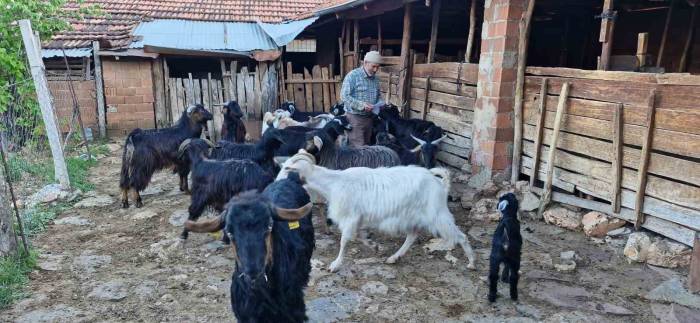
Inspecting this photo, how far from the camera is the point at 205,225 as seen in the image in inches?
96.0

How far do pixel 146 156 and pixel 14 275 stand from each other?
2.27 meters

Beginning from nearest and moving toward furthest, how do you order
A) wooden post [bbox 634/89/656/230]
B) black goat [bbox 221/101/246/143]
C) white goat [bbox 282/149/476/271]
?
1. white goat [bbox 282/149/476/271]
2. wooden post [bbox 634/89/656/230]
3. black goat [bbox 221/101/246/143]

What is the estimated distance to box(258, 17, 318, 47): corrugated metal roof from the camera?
11.2 meters

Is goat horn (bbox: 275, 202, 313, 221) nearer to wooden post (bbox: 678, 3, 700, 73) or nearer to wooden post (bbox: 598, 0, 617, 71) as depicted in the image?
wooden post (bbox: 598, 0, 617, 71)

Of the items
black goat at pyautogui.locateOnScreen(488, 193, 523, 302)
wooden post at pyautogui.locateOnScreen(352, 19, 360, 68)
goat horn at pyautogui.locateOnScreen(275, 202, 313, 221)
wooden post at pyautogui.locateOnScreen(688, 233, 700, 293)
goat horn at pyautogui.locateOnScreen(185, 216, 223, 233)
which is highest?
wooden post at pyautogui.locateOnScreen(352, 19, 360, 68)

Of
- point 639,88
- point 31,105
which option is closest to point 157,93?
point 31,105

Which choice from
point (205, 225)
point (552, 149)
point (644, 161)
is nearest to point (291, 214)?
point (205, 225)

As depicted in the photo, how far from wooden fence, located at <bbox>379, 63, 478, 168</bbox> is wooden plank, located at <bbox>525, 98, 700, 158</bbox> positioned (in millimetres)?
1128

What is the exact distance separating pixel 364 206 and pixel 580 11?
7931 mm

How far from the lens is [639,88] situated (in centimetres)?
454

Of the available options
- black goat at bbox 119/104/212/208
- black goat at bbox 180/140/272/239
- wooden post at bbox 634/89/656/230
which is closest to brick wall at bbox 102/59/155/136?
black goat at bbox 119/104/212/208

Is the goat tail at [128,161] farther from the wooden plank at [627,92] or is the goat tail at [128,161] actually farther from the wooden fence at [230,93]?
the wooden plank at [627,92]

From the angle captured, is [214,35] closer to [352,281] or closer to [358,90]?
[358,90]

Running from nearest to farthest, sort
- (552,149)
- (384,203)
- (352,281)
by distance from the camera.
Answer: (352,281) < (384,203) < (552,149)
